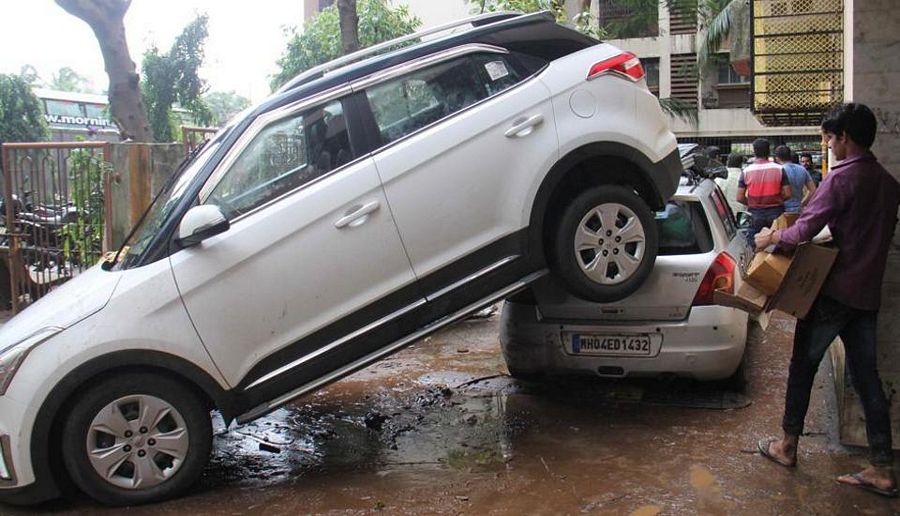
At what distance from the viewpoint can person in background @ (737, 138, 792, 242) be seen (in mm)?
8602

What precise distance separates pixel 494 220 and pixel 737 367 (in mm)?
2049

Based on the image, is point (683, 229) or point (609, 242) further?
point (683, 229)

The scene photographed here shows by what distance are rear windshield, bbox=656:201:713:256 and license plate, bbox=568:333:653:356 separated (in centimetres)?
61

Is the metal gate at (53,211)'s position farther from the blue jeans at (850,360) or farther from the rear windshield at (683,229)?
the blue jeans at (850,360)

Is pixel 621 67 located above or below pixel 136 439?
above

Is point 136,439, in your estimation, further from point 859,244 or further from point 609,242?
point 859,244

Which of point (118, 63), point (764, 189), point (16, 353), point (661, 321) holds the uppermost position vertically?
point (118, 63)

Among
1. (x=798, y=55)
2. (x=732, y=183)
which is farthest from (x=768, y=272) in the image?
(x=732, y=183)

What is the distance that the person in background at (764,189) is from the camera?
8.60 metres

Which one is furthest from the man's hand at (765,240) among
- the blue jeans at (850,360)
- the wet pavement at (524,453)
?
the wet pavement at (524,453)

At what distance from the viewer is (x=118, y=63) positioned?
457 inches

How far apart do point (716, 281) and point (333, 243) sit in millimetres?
2426

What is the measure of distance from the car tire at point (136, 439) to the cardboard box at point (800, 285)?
2962 mm

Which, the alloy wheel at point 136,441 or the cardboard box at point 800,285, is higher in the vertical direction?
the cardboard box at point 800,285
